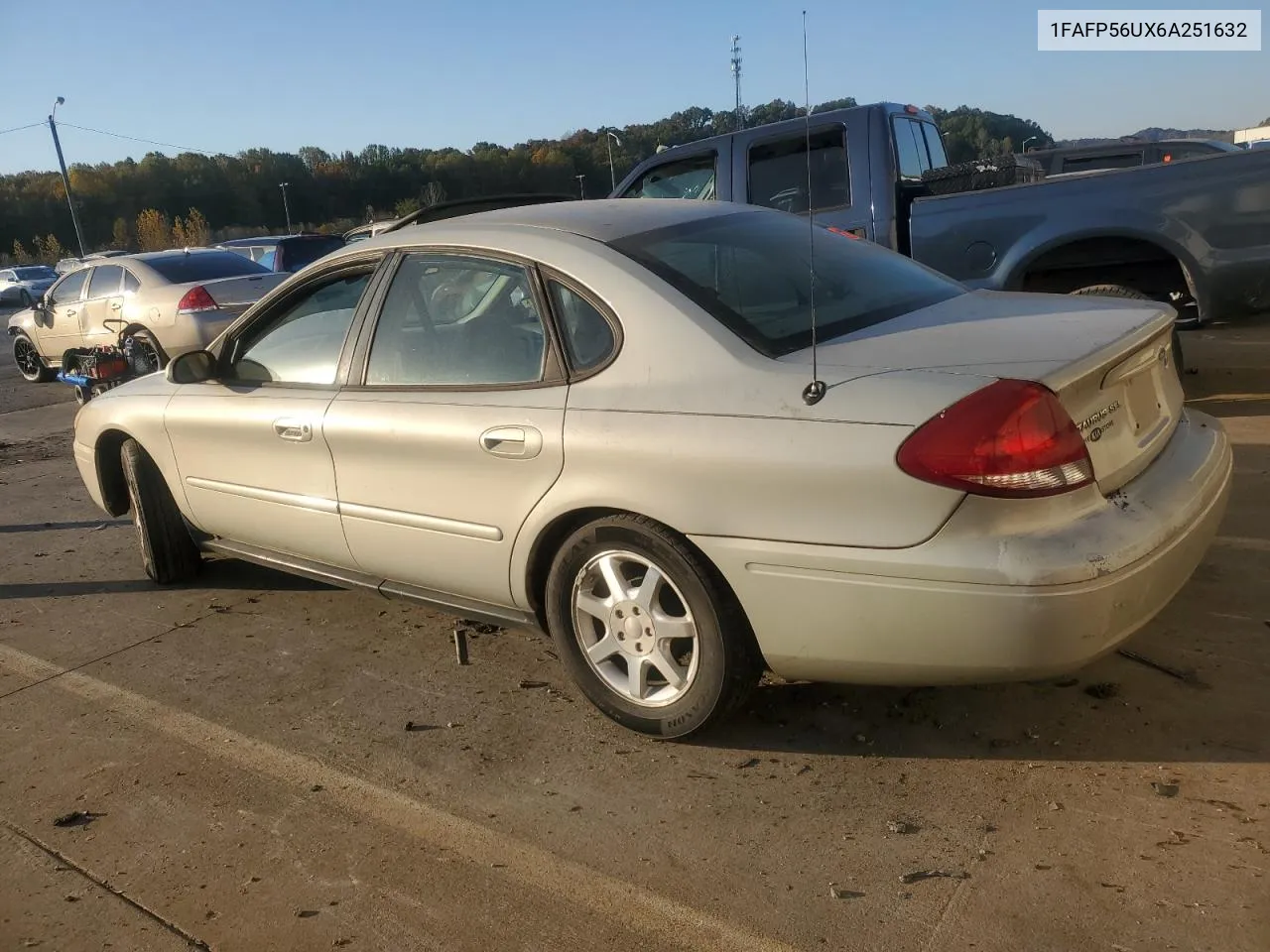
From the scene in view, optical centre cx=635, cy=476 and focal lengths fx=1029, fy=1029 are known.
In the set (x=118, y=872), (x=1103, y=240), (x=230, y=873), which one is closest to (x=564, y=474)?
(x=230, y=873)

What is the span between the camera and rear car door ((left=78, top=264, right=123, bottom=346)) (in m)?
11.3

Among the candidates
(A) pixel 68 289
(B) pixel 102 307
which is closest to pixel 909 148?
(B) pixel 102 307

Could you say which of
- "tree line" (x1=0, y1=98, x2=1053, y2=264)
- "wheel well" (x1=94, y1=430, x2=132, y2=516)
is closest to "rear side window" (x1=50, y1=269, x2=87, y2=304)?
"wheel well" (x1=94, y1=430, x2=132, y2=516)

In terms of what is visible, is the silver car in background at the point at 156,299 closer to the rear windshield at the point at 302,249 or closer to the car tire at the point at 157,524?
the rear windshield at the point at 302,249

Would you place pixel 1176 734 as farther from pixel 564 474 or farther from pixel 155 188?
pixel 155 188

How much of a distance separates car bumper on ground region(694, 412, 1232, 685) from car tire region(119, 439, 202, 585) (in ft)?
10.2

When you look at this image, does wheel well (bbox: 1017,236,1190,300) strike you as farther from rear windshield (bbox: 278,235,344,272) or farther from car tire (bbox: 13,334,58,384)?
car tire (bbox: 13,334,58,384)

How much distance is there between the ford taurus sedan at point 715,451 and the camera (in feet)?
8.01

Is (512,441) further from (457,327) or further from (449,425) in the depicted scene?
(457,327)

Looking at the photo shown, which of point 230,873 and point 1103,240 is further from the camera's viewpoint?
point 1103,240

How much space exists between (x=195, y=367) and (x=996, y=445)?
10.9 ft

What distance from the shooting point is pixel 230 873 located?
2.67 m

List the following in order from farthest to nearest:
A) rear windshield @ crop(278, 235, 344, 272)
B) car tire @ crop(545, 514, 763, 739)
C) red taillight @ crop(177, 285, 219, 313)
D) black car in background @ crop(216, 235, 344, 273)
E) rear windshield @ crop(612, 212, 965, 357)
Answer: rear windshield @ crop(278, 235, 344, 272) → black car in background @ crop(216, 235, 344, 273) → red taillight @ crop(177, 285, 219, 313) → rear windshield @ crop(612, 212, 965, 357) → car tire @ crop(545, 514, 763, 739)

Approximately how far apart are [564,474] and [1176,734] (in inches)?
73.3
